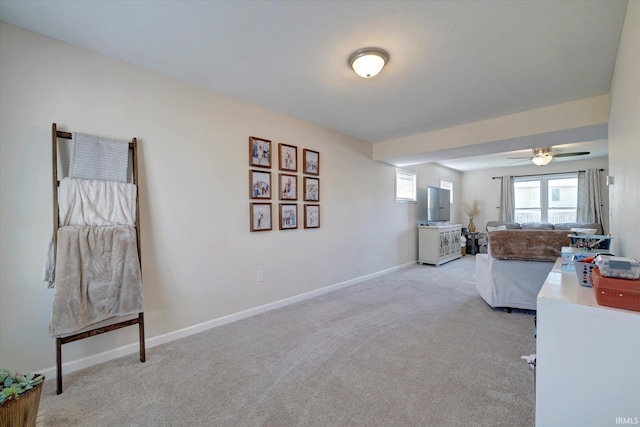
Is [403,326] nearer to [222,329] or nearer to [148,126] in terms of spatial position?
[222,329]

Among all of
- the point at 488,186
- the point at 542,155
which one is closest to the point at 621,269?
the point at 542,155

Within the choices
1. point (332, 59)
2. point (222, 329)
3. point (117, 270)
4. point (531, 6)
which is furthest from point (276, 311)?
point (531, 6)

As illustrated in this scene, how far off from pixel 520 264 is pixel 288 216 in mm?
2725

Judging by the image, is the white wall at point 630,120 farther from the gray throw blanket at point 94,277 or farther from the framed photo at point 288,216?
the gray throw blanket at point 94,277

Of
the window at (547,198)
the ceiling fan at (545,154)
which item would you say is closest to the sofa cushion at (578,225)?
the window at (547,198)

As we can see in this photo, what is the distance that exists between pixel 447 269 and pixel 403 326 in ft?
10.5

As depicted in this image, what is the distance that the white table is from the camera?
1.00 m

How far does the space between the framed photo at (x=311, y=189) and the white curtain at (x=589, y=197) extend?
670 cm

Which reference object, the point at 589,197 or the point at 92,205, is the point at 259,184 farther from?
the point at 589,197

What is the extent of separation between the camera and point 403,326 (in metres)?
2.73

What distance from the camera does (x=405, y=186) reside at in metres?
5.88

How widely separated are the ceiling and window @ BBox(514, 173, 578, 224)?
5148mm

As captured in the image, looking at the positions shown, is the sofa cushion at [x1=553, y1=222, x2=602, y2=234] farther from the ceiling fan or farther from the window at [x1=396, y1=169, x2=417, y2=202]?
the window at [x1=396, y1=169, x2=417, y2=202]

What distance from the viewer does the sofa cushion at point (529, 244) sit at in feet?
9.48
